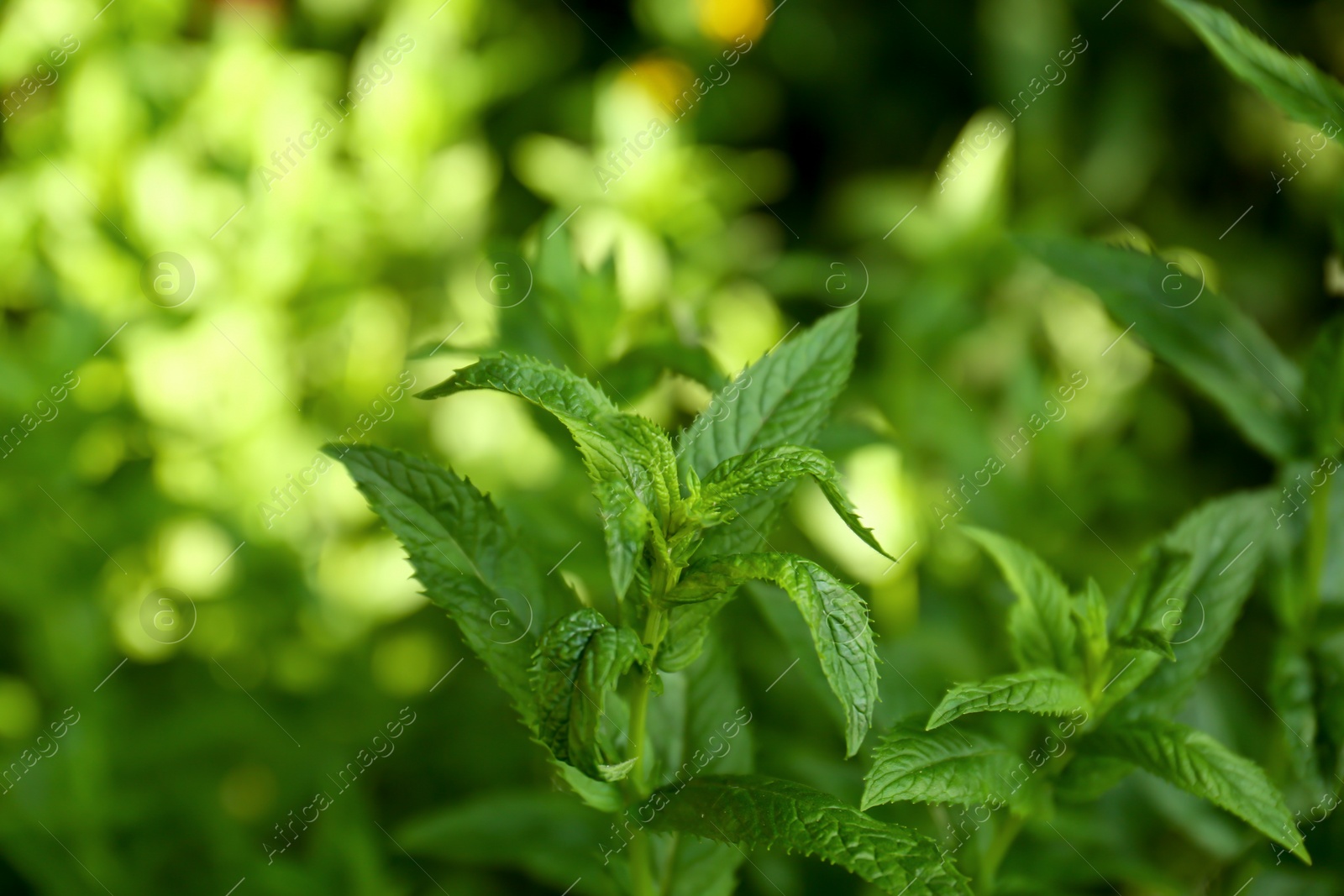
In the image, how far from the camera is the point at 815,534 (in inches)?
61.4

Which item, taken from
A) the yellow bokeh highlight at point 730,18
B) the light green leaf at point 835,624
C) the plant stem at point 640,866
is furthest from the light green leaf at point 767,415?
the yellow bokeh highlight at point 730,18

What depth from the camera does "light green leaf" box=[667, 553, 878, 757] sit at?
0.62m

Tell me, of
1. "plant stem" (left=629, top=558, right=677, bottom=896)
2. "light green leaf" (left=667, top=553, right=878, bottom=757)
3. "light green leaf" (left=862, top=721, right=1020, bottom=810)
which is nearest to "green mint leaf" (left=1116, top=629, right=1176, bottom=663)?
"light green leaf" (left=862, top=721, right=1020, bottom=810)

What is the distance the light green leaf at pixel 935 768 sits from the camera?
2.21ft

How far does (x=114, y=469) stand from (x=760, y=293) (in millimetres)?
1063

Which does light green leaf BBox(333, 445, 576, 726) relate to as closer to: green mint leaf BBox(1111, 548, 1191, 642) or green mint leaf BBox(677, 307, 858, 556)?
green mint leaf BBox(677, 307, 858, 556)

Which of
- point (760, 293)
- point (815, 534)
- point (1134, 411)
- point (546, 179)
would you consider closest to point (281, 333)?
point (546, 179)

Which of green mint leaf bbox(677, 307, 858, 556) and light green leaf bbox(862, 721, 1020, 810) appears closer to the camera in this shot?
light green leaf bbox(862, 721, 1020, 810)

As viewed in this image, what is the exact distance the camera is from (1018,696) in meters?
0.74

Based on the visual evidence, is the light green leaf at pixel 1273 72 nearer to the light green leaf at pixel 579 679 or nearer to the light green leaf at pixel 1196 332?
the light green leaf at pixel 1196 332

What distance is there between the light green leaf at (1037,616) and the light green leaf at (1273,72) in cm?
41

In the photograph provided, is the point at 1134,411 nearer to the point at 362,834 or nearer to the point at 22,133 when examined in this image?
the point at 362,834

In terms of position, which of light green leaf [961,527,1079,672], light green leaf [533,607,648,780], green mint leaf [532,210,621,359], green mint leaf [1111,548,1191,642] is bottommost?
green mint leaf [1111,548,1191,642]

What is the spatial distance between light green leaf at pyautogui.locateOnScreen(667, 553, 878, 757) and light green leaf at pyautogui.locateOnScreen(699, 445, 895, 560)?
0.13ft
